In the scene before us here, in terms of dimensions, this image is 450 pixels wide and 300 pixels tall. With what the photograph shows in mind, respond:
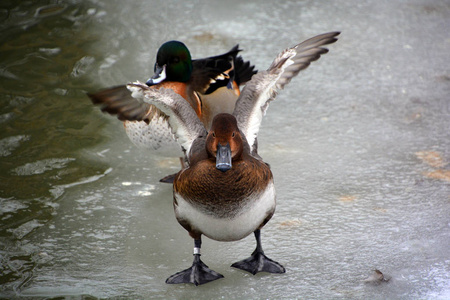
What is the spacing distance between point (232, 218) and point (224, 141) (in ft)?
1.26

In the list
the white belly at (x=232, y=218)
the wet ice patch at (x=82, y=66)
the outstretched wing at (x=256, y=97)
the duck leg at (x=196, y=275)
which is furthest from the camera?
the wet ice patch at (x=82, y=66)

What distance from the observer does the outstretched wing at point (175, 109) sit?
9.87ft

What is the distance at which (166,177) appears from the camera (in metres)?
4.03

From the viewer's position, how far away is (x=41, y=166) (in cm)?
407

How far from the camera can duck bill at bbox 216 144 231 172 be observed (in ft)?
8.65

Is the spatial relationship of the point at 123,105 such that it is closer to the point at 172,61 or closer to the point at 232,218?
the point at 172,61

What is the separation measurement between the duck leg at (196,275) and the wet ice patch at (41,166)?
5.16 ft

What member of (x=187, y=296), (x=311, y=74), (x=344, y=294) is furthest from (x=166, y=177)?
(x=311, y=74)

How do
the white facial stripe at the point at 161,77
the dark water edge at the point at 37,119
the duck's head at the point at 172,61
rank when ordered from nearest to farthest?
the dark water edge at the point at 37,119 → the white facial stripe at the point at 161,77 → the duck's head at the point at 172,61

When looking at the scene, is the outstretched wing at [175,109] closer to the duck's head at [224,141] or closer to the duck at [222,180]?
the duck at [222,180]

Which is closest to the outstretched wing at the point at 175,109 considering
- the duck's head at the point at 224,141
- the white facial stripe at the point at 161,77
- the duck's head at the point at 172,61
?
the duck's head at the point at 224,141

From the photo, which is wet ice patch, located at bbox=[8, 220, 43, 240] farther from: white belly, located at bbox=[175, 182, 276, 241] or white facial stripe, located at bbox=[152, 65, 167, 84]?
white facial stripe, located at bbox=[152, 65, 167, 84]

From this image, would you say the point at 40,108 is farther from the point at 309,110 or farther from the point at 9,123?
the point at 309,110

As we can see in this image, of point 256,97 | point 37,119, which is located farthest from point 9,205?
point 256,97
